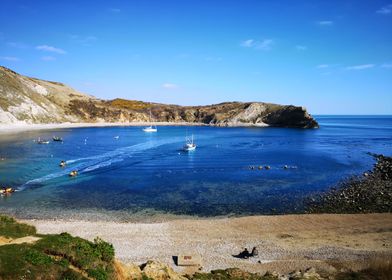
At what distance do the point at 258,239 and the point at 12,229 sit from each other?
73.2 ft

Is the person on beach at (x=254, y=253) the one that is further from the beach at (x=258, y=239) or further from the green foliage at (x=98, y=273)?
the green foliage at (x=98, y=273)

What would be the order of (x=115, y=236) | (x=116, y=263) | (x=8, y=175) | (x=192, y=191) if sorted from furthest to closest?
(x=8, y=175) → (x=192, y=191) → (x=115, y=236) → (x=116, y=263)

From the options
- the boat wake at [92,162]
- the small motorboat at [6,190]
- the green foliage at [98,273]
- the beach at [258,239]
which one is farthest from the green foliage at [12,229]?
the boat wake at [92,162]

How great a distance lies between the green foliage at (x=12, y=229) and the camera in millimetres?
20547

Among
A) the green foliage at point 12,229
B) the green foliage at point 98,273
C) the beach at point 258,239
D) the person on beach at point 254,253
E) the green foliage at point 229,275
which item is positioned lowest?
the beach at point 258,239

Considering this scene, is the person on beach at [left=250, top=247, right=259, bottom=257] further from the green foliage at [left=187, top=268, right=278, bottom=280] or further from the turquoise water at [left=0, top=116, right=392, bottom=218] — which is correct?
the turquoise water at [left=0, top=116, right=392, bottom=218]

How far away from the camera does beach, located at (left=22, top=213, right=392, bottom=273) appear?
29.7m

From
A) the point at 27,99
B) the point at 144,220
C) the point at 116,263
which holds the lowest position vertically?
the point at 144,220

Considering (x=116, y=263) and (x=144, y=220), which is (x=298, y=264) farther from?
(x=144, y=220)

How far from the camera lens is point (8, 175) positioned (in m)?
66.1

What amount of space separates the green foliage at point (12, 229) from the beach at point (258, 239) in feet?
29.0

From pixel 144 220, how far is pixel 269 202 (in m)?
18.0

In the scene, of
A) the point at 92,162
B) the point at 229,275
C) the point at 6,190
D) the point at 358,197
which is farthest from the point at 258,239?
the point at 92,162

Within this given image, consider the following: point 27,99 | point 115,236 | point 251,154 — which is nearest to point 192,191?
point 115,236
